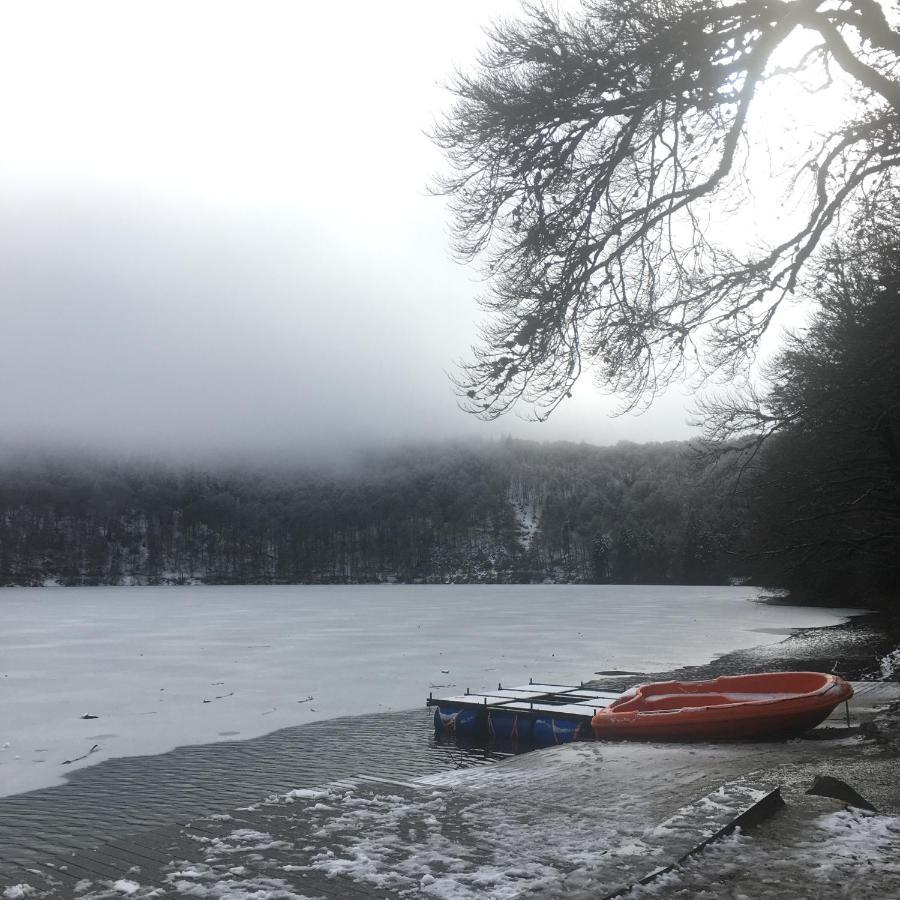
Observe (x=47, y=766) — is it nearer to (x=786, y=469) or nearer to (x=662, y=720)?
(x=662, y=720)

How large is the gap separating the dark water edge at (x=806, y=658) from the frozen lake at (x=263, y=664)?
1029mm

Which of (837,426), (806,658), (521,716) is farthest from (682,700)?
(806,658)

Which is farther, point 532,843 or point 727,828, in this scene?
point 532,843

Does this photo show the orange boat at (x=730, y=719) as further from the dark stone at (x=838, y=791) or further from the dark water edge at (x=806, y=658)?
the dark water edge at (x=806, y=658)

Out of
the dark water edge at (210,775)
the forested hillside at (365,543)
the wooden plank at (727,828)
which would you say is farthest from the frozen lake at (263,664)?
the forested hillside at (365,543)

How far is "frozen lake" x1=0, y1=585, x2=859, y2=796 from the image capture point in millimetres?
14828

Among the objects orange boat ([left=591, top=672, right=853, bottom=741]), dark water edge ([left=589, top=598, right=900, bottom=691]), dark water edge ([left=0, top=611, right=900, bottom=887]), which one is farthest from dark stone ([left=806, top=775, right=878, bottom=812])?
dark water edge ([left=589, top=598, right=900, bottom=691])

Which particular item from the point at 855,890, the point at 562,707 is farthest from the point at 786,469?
the point at 855,890

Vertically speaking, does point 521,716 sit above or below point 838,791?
below

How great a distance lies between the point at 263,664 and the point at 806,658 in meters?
15.2

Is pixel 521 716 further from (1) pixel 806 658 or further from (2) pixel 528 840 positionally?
(1) pixel 806 658

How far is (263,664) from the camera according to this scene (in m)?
24.0

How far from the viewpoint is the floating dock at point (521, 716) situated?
1353cm

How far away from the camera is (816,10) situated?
5555mm
